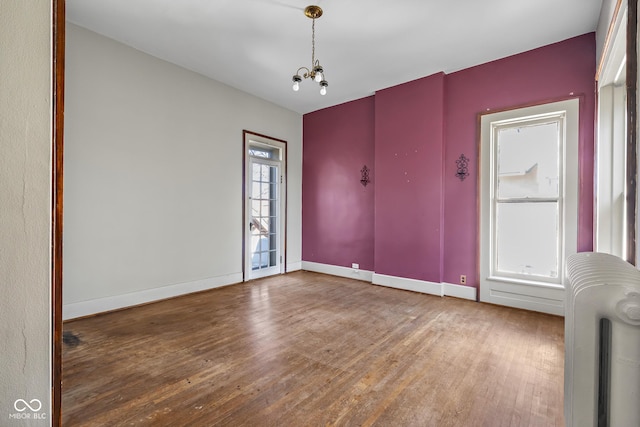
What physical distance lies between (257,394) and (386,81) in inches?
168

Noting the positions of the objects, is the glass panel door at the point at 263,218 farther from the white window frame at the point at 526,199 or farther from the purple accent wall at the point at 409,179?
the white window frame at the point at 526,199

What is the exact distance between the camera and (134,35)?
331 cm

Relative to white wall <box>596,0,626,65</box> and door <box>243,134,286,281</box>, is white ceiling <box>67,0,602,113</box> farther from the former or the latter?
door <box>243,134,286,281</box>

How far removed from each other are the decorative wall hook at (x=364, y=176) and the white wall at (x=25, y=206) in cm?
449

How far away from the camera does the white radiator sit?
3.05ft

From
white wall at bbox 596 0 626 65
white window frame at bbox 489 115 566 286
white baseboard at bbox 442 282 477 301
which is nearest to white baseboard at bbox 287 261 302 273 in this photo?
white baseboard at bbox 442 282 477 301

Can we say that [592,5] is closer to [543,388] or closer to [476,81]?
[476,81]

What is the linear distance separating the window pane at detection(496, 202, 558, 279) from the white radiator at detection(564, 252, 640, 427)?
8.95 ft

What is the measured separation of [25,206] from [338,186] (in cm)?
477

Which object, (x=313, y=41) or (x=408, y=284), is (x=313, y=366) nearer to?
(x=408, y=284)

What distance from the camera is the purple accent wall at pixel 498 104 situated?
3150 millimetres

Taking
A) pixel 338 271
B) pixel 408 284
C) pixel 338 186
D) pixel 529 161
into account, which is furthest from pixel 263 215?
pixel 529 161

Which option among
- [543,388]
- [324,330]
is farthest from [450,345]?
[324,330]

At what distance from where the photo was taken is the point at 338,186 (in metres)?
5.48
